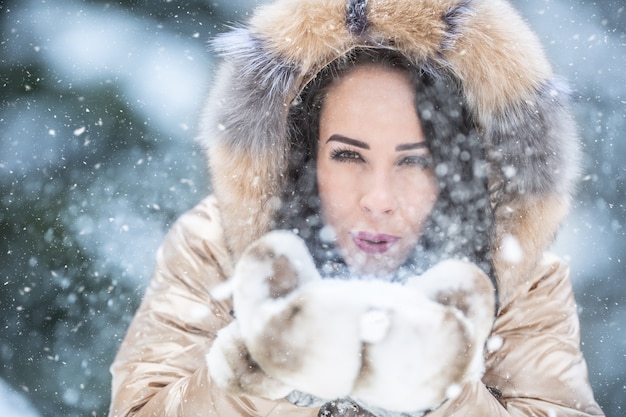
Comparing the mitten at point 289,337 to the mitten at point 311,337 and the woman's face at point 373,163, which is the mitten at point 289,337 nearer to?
the mitten at point 311,337

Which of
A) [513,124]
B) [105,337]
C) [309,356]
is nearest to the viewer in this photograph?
[309,356]

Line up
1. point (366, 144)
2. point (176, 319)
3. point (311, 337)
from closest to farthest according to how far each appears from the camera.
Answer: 1. point (311, 337)
2. point (366, 144)
3. point (176, 319)

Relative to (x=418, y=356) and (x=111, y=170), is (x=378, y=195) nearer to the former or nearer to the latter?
(x=418, y=356)

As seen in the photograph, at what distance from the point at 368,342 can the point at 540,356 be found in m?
0.47

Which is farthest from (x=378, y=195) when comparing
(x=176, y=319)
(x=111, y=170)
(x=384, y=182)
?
(x=111, y=170)

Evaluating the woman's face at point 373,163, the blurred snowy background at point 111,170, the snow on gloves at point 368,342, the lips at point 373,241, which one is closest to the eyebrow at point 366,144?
the woman's face at point 373,163

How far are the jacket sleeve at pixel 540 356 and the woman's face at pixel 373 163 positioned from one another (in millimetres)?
230

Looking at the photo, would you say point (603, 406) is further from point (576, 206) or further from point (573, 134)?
point (573, 134)

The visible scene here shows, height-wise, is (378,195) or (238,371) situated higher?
(378,195)

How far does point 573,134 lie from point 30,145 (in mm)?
1317

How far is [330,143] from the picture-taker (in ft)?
3.43

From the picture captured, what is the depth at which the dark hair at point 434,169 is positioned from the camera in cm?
103

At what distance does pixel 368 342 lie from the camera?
765 millimetres

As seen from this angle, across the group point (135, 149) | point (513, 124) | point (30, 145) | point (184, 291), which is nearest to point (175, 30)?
point (135, 149)
